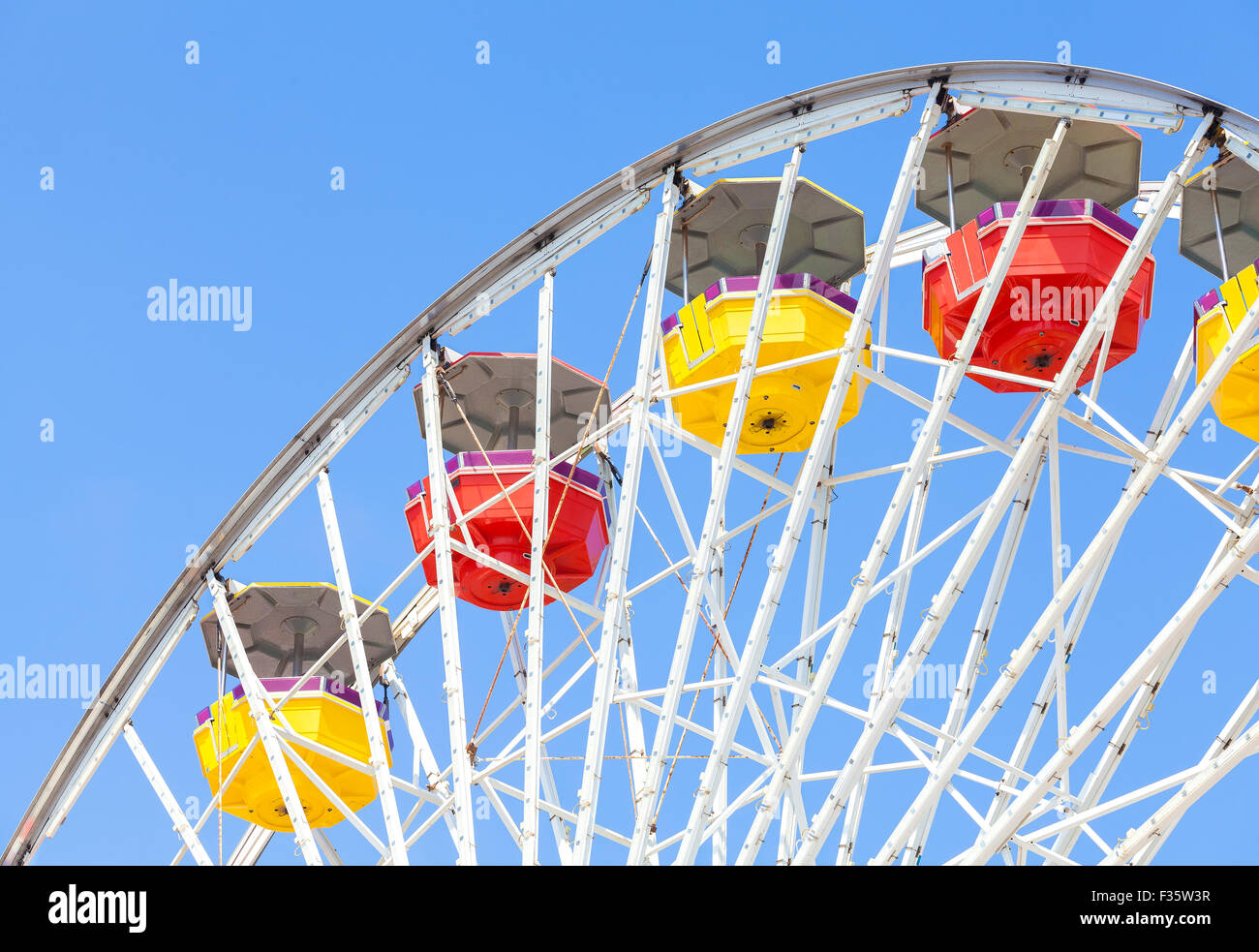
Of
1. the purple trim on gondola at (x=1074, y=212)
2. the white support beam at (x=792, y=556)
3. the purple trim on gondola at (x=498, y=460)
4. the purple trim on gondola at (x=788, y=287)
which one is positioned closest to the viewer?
the white support beam at (x=792, y=556)

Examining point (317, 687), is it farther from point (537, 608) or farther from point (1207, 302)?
point (1207, 302)

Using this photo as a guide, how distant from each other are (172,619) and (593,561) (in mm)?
5986

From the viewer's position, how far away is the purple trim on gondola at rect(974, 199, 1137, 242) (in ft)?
57.9

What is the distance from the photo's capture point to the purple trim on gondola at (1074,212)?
17.6 metres

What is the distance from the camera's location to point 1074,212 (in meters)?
17.7

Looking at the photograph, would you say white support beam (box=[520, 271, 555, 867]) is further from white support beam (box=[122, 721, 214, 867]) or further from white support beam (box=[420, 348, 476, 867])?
white support beam (box=[122, 721, 214, 867])

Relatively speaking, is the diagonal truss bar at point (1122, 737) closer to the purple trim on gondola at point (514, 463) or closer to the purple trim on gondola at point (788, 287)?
the purple trim on gondola at point (788, 287)

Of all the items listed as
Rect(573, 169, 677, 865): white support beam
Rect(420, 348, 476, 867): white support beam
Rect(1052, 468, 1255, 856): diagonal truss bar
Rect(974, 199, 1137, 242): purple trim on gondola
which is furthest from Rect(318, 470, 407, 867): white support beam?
Rect(974, 199, 1137, 242): purple trim on gondola

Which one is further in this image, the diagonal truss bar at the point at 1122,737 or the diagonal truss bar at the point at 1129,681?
the diagonal truss bar at the point at 1122,737

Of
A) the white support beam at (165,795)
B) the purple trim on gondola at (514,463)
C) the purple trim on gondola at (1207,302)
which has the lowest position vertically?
the white support beam at (165,795)

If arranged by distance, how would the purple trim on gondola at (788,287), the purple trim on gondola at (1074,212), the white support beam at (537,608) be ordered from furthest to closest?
the purple trim on gondola at (788,287) → the purple trim on gondola at (1074,212) → the white support beam at (537,608)

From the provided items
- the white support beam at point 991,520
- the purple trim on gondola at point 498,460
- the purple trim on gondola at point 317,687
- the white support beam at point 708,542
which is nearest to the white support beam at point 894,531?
the white support beam at point 991,520
